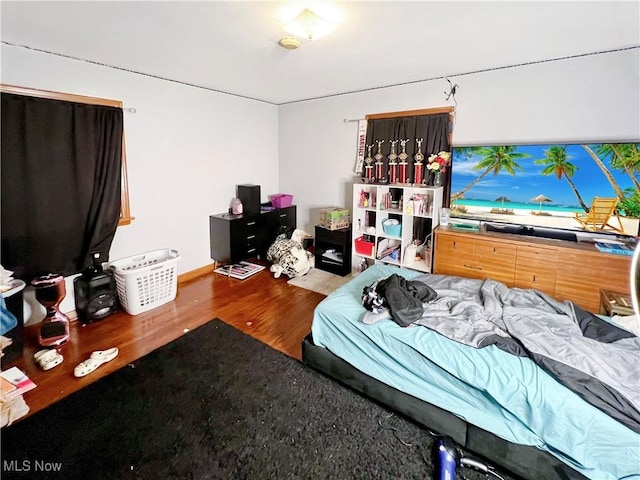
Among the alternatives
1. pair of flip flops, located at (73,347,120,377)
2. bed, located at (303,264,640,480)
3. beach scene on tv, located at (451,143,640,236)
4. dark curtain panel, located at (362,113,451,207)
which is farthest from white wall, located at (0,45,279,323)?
beach scene on tv, located at (451,143,640,236)

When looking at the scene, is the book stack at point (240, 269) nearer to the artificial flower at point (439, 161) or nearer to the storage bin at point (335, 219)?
the storage bin at point (335, 219)

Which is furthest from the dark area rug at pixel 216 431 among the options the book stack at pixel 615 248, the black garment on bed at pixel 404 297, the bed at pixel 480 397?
the book stack at pixel 615 248

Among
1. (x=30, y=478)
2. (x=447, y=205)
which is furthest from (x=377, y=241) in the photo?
(x=30, y=478)

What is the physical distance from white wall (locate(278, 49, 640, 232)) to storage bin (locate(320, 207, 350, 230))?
29 centimetres

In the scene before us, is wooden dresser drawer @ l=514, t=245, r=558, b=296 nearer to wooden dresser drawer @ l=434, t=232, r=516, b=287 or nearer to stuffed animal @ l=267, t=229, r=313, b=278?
wooden dresser drawer @ l=434, t=232, r=516, b=287

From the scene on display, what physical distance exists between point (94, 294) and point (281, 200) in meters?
2.52

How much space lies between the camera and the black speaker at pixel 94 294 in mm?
2816

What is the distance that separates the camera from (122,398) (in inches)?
79.0

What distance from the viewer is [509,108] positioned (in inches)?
118

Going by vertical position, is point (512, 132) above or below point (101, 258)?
above

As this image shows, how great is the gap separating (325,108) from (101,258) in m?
3.09

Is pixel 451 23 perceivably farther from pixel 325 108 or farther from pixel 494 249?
pixel 325 108

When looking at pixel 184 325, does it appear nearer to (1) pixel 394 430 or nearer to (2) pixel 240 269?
(2) pixel 240 269

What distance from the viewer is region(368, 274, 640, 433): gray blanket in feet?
4.61
